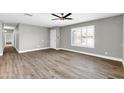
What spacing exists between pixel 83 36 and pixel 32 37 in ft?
13.7

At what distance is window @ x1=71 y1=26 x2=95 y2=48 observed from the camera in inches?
Result: 230

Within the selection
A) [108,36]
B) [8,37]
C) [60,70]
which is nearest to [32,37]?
Answer: [60,70]

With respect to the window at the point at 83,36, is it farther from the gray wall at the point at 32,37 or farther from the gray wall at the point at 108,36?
the gray wall at the point at 32,37

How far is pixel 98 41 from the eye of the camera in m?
5.30

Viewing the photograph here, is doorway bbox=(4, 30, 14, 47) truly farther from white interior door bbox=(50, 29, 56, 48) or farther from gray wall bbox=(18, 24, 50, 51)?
white interior door bbox=(50, 29, 56, 48)

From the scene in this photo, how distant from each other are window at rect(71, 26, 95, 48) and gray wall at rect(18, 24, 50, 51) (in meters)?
2.89

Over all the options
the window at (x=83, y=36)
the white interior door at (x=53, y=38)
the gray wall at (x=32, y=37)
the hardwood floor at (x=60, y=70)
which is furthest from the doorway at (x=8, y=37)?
the hardwood floor at (x=60, y=70)

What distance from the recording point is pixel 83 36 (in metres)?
6.49
